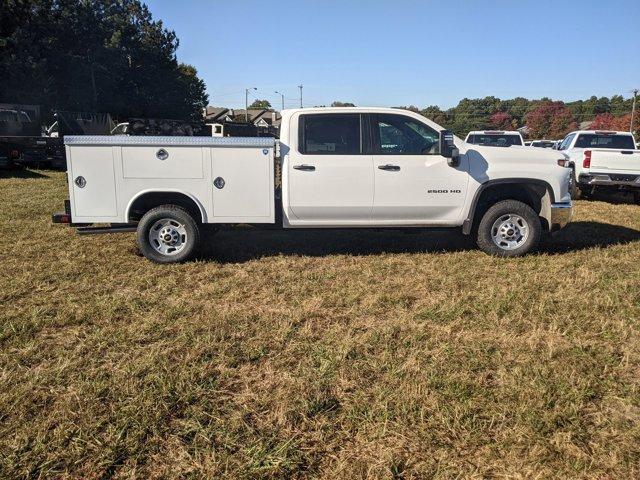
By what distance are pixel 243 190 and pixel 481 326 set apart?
10.00 feet

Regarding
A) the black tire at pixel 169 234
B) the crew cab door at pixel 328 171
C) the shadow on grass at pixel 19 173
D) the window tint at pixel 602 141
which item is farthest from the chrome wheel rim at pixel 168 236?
the shadow on grass at pixel 19 173

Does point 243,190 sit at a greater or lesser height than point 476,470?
greater

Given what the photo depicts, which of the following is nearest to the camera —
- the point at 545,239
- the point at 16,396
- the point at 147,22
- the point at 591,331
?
the point at 16,396

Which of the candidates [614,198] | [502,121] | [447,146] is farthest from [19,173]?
[502,121]

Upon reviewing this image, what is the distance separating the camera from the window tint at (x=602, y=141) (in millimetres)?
13062

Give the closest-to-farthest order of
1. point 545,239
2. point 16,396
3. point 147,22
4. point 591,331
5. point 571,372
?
point 16,396 < point 571,372 < point 591,331 < point 545,239 < point 147,22

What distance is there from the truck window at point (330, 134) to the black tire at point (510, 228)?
1.86 metres

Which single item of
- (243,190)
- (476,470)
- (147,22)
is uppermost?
(147,22)

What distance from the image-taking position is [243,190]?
19.3ft

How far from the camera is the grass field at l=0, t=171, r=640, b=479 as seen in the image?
8.61ft

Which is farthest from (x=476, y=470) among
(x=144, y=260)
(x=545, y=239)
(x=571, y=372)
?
(x=545, y=239)

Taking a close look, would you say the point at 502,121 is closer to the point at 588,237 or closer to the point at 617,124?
the point at 617,124

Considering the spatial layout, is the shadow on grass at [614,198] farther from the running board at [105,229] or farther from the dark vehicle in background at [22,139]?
the dark vehicle in background at [22,139]

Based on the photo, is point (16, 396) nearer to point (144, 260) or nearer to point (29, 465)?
point (29, 465)
